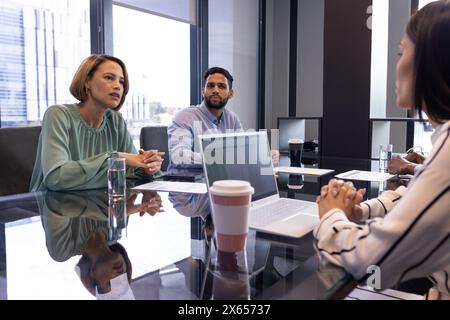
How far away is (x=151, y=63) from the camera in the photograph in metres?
4.07

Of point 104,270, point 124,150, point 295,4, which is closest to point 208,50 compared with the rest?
point 295,4

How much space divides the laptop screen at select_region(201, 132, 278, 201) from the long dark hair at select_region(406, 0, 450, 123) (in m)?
0.50

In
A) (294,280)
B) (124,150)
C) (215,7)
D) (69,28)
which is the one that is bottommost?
(294,280)

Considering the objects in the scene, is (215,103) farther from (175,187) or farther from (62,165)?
(62,165)

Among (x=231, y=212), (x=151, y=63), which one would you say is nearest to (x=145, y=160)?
(x=231, y=212)

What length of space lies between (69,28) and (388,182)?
272 centimetres

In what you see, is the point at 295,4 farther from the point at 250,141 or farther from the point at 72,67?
the point at 250,141

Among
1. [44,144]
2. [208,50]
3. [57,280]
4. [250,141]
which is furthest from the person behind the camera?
[208,50]

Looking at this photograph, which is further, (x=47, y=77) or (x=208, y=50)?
(x=208, y=50)

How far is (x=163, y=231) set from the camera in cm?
109

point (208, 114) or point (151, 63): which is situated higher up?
point (151, 63)

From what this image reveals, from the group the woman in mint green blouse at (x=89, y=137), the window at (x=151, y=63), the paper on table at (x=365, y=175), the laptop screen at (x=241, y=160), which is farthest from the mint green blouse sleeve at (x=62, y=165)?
the window at (x=151, y=63)

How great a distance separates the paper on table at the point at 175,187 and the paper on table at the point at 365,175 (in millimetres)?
700

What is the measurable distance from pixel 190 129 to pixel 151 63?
1.52m
